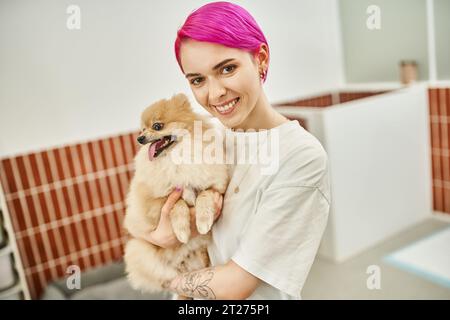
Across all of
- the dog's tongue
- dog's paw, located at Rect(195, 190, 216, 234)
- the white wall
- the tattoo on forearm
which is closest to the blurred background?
the white wall

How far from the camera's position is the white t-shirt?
2.39 feet

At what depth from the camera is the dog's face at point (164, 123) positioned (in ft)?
2.48

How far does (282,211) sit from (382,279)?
1345mm

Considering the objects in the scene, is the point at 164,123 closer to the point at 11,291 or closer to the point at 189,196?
the point at 189,196

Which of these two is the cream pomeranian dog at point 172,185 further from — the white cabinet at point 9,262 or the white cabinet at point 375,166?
the white cabinet at point 375,166

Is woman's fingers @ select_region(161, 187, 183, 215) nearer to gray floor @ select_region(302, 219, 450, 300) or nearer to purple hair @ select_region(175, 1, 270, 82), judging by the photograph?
purple hair @ select_region(175, 1, 270, 82)

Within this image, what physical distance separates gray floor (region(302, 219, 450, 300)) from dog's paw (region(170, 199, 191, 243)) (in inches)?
28.7

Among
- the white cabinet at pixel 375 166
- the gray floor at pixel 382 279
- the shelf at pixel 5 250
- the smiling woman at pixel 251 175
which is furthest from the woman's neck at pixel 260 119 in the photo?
the shelf at pixel 5 250

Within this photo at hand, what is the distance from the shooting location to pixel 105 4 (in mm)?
869

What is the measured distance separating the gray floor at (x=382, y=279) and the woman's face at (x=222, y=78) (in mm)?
795

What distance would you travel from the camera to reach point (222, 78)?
28.5 inches

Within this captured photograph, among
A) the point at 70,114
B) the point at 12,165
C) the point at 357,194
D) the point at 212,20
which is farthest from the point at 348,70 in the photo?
the point at 12,165

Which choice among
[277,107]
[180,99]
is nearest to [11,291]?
[277,107]
